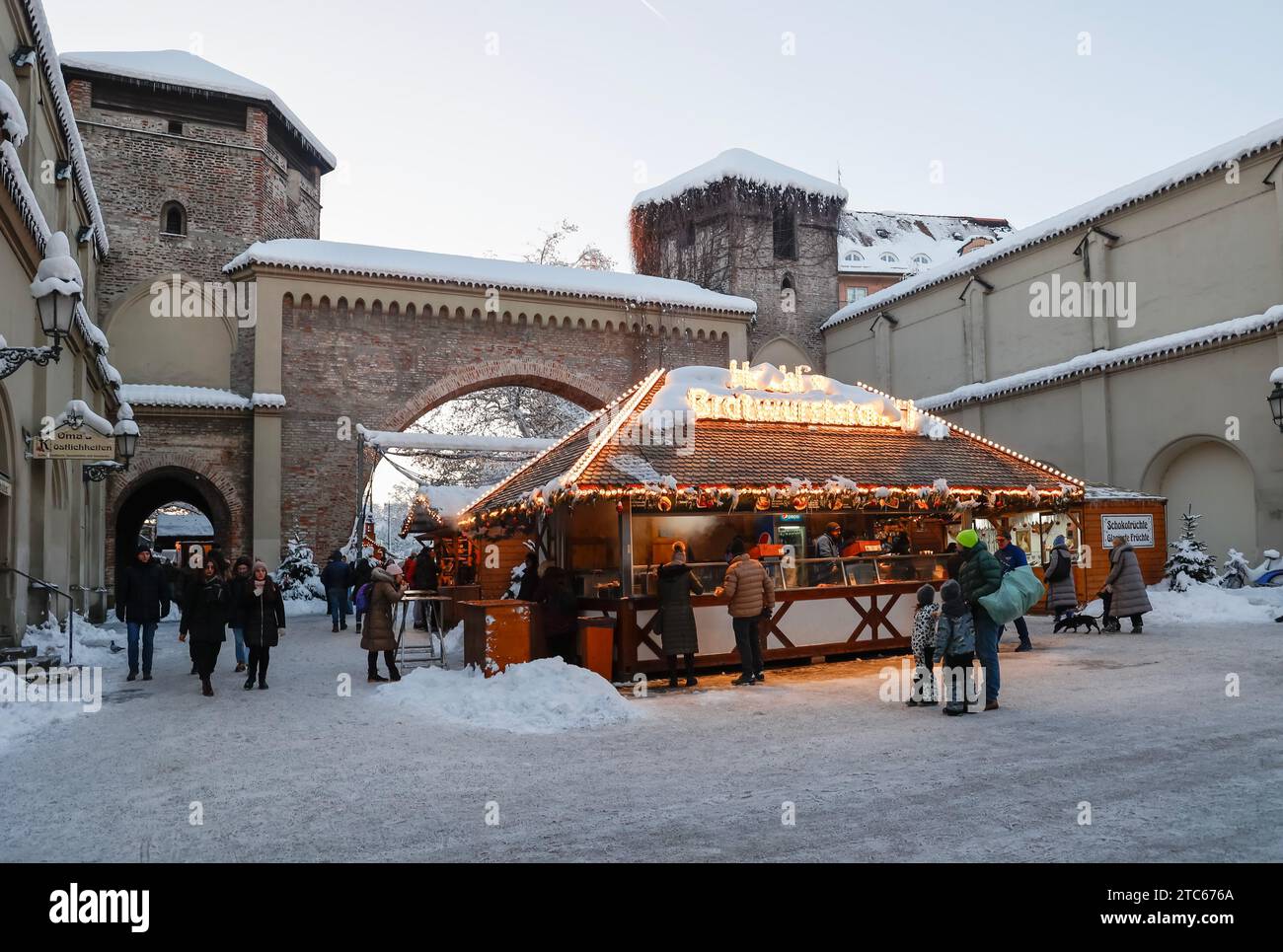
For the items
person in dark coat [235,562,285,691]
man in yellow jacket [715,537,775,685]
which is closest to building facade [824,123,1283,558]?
man in yellow jacket [715,537,775,685]

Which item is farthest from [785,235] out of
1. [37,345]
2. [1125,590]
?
[37,345]

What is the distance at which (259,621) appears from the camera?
38.0 feet

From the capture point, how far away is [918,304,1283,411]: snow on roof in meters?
21.9

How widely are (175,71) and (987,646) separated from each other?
30693 millimetres

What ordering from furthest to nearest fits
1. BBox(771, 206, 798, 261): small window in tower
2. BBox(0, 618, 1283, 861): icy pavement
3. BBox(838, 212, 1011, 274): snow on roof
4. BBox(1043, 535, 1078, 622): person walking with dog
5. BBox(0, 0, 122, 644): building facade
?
BBox(838, 212, 1011, 274): snow on roof, BBox(771, 206, 798, 261): small window in tower, BBox(1043, 535, 1078, 622): person walking with dog, BBox(0, 0, 122, 644): building facade, BBox(0, 618, 1283, 861): icy pavement

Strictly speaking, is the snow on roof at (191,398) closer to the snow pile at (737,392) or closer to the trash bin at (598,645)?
the snow pile at (737,392)

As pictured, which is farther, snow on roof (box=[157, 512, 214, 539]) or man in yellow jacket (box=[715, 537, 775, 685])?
snow on roof (box=[157, 512, 214, 539])

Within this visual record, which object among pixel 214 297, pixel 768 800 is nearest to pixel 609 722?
pixel 768 800

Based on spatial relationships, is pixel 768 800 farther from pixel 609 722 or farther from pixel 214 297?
pixel 214 297

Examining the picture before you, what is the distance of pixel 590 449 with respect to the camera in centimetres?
1254

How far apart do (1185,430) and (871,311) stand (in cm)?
1412

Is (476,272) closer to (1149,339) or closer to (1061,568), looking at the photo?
(1149,339)

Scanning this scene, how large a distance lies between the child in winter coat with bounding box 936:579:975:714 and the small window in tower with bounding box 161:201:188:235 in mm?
28028

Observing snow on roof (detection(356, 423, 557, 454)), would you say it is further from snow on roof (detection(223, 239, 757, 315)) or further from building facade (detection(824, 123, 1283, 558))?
building facade (detection(824, 123, 1283, 558))
